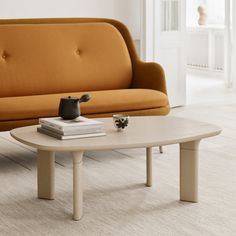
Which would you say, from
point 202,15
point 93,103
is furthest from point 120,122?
A: point 202,15

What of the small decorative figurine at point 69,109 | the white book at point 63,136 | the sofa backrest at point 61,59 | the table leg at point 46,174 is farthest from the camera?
the sofa backrest at point 61,59

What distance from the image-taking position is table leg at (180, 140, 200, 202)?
10.5ft

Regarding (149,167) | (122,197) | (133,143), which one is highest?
(133,143)

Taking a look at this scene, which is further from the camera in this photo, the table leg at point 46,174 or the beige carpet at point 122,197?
the table leg at point 46,174

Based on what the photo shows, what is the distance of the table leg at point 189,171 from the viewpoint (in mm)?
3193

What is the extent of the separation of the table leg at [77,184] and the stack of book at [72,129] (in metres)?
0.13

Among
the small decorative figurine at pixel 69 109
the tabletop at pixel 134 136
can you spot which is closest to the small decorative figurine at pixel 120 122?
the tabletop at pixel 134 136

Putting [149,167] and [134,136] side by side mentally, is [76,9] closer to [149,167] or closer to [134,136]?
[149,167]

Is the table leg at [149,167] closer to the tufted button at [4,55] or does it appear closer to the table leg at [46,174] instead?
the table leg at [46,174]

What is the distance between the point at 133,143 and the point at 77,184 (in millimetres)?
327

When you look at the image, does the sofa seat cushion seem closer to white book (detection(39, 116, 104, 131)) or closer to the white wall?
white book (detection(39, 116, 104, 131))

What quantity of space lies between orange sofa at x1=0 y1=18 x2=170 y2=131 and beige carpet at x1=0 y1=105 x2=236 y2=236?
36 cm

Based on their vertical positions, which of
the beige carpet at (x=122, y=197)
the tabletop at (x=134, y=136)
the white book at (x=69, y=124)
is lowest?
the beige carpet at (x=122, y=197)

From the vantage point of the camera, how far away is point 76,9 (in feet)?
19.9
